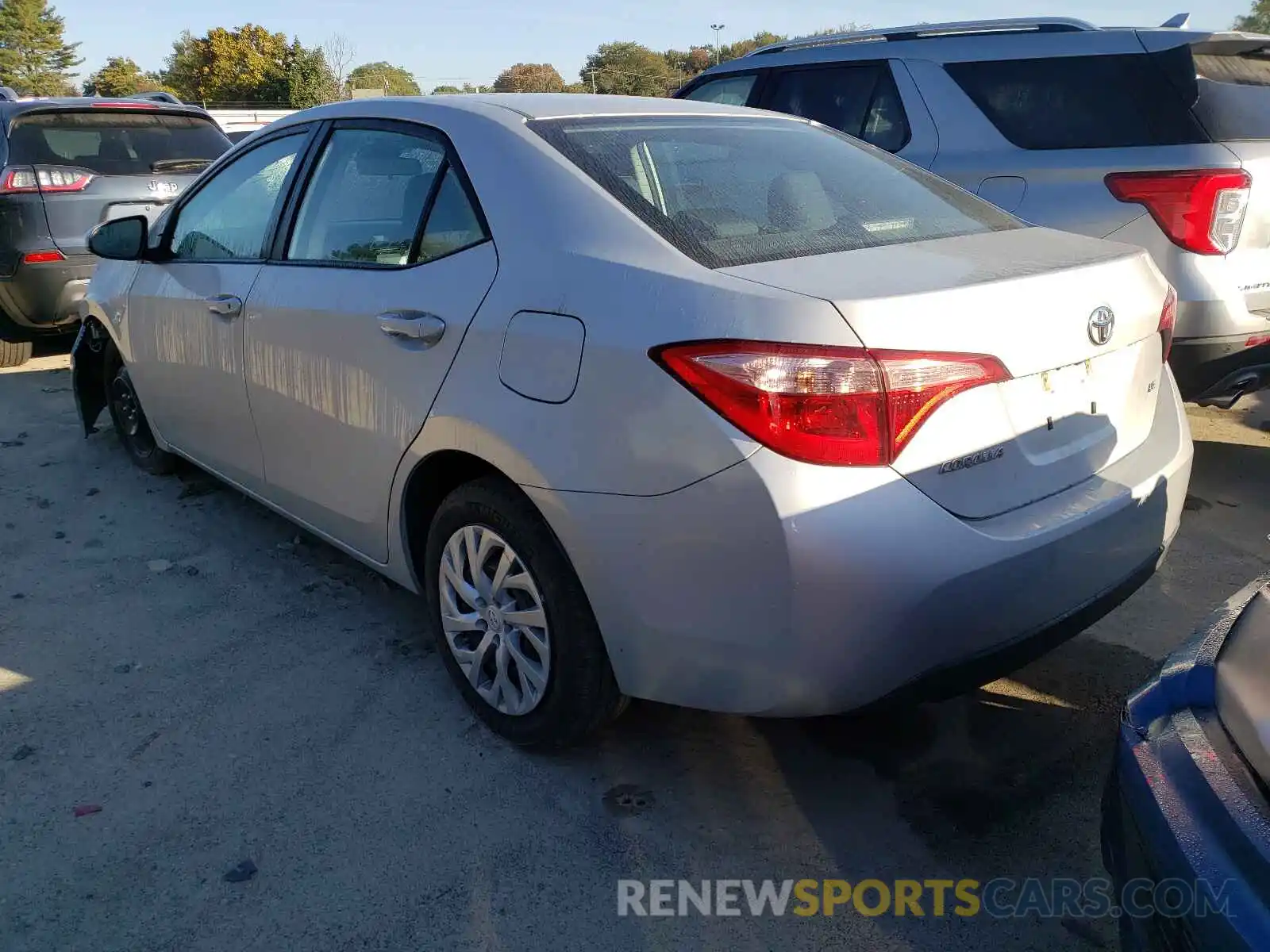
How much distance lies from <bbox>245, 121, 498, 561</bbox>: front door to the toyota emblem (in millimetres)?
1387

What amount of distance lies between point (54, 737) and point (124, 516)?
1.82 m

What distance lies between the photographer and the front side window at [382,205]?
8.82 feet

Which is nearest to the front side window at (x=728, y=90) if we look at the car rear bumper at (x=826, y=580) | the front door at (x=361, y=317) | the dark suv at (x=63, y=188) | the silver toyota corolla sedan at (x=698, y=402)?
the silver toyota corolla sedan at (x=698, y=402)

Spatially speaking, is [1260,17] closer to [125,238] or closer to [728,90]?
[728,90]

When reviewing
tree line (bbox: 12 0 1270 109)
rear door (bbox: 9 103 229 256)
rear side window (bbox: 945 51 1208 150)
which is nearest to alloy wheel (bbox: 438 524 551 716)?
rear side window (bbox: 945 51 1208 150)

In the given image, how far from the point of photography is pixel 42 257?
648cm

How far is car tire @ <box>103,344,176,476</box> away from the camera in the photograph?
4.75 metres

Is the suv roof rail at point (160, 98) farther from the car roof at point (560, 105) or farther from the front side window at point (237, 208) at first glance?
the car roof at point (560, 105)

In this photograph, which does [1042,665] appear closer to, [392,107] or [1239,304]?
[1239,304]

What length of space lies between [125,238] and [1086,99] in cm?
408

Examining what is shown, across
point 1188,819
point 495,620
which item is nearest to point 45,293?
point 495,620

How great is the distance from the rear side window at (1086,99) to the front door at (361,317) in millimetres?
3000

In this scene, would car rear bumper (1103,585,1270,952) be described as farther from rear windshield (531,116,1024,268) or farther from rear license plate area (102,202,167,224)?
rear license plate area (102,202,167,224)

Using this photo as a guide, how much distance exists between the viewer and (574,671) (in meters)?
2.42
